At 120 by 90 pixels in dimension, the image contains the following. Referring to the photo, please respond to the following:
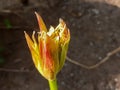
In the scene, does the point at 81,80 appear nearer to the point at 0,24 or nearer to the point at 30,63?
the point at 30,63

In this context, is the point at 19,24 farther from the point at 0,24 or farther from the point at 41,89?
the point at 41,89

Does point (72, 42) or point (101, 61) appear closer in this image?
point (101, 61)

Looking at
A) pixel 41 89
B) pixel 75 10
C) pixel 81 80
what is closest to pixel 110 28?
pixel 75 10

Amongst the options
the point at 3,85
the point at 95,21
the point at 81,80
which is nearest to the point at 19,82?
the point at 3,85

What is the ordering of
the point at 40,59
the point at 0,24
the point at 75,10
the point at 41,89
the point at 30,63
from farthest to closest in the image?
the point at 75,10, the point at 0,24, the point at 30,63, the point at 41,89, the point at 40,59

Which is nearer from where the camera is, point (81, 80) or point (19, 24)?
point (81, 80)

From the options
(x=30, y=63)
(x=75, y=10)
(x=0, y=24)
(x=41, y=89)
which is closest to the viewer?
(x=41, y=89)

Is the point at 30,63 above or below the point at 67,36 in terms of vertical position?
below
